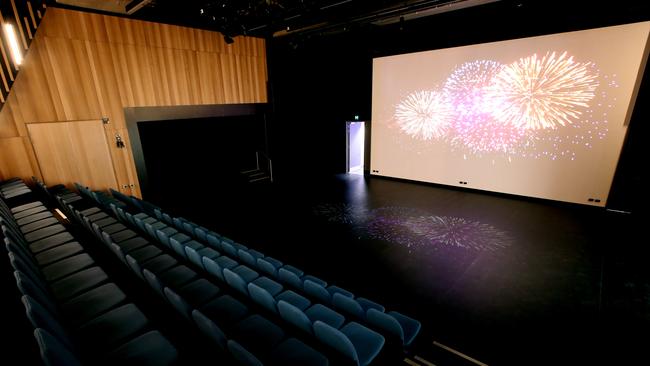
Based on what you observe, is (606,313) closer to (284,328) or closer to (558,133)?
(284,328)

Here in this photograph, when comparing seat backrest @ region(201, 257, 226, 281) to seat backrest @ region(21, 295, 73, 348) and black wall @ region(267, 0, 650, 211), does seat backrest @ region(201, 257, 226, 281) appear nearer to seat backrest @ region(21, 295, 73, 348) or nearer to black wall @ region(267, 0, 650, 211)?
seat backrest @ region(21, 295, 73, 348)

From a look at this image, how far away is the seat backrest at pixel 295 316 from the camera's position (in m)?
2.14

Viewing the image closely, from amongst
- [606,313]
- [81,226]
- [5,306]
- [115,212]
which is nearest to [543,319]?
[606,313]

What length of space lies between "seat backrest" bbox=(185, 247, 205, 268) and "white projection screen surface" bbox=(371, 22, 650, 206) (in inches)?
→ 235

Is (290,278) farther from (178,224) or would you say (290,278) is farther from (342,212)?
(342,212)

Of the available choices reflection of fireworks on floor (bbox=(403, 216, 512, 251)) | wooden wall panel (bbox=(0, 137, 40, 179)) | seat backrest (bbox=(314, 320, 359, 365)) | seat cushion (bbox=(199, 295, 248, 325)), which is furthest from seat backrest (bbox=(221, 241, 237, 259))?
wooden wall panel (bbox=(0, 137, 40, 179))

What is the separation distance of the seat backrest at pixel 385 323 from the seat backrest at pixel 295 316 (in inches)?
23.7

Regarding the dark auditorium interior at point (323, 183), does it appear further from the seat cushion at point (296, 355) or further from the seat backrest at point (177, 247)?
the seat backrest at point (177, 247)

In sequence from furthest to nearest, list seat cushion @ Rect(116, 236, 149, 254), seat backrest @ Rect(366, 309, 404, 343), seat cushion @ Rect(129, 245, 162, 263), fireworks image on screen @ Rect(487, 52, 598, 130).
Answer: fireworks image on screen @ Rect(487, 52, 598, 130) < seat cushion @ Rect(116, 236, 149, 254) < seat cushion @ Rect(129, 245, 162, 263) < seat backrest @ Rect(366, 309, 404, 343)

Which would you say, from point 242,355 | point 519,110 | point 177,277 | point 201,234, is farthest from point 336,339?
point 519,110

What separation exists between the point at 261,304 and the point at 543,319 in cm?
288

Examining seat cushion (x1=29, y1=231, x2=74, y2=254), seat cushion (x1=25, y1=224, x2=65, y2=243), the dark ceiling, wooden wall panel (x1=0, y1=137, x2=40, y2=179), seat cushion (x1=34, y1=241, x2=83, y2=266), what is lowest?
seat cushion (x1=34, y1=241, x2=83, y2=266)

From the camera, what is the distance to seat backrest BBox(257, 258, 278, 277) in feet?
10.7

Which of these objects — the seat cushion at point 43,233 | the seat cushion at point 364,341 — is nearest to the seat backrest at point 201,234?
the seat cushion at point 43,233
